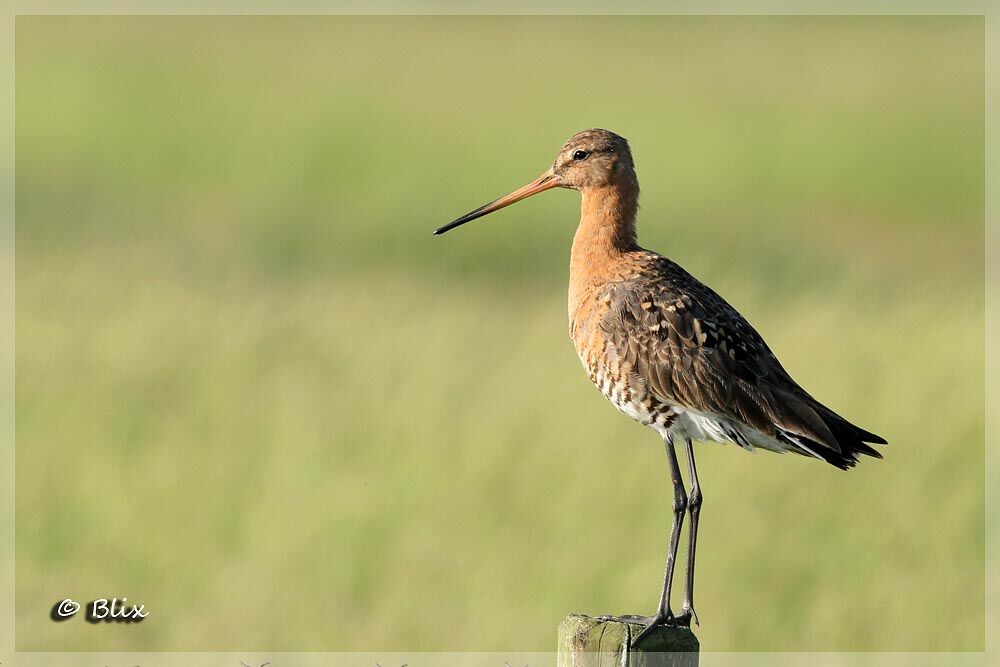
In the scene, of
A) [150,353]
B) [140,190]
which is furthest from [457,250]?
[150,353]

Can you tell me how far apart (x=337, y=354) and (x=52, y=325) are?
242cm

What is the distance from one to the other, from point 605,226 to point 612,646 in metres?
2.62

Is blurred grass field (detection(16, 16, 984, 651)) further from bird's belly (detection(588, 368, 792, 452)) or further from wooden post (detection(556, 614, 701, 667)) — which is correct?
wooden post (detection(556, 614, 701, 667))

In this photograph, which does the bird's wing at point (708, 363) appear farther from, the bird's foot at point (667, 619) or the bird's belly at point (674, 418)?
the bird's foot at point (667, 619)

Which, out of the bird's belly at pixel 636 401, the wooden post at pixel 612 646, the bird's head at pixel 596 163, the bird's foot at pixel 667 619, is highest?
the bird's head at pixel 596 163

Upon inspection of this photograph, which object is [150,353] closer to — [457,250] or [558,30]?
[457,250]

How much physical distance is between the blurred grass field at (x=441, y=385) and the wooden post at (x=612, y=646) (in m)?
3.70

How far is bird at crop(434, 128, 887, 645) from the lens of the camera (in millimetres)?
6102

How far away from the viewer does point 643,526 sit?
9.80m

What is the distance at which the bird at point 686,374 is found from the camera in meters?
6.10

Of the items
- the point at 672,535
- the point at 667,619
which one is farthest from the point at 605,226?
the point at 667,619

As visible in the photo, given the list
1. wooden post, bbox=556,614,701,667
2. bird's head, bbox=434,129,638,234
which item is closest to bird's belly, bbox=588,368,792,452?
bird's head, bbox=434,129,638,234

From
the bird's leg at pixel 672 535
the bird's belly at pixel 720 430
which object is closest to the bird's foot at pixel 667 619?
the bird's leg at pixel 672 535

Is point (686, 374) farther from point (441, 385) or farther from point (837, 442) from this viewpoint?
point (441, 385)
